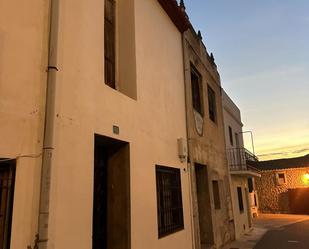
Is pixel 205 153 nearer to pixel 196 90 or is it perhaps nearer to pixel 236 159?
pixel 196 90

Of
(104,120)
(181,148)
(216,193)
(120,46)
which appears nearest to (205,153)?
(216,193)

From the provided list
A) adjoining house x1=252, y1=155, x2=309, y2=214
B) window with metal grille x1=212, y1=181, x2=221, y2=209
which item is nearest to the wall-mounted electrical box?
window with metal grille x1=212, y1=181, x2=221, y2=209

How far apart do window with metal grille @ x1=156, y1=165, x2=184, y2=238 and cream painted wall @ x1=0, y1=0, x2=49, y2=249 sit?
130 inches

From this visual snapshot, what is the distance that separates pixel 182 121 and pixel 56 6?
15.9 feet

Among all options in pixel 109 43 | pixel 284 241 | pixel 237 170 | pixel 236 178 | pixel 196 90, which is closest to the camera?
pixel 109 43

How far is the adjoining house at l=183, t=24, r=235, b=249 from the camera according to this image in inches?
349

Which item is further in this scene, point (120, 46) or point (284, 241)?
point (284, 241)

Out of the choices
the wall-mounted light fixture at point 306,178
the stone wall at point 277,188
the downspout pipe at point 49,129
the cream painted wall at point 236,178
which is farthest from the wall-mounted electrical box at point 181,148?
the wall-mounted light fixture at point 306,178

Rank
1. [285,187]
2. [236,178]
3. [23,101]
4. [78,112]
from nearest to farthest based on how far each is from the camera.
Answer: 1. [23,101]
2. [78,112]
3. [236,178]
4. [285,187]

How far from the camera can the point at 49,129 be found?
3680 mm

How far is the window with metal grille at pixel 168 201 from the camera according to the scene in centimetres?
640

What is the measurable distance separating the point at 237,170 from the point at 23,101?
12.4 meters

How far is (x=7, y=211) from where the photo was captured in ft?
10.7

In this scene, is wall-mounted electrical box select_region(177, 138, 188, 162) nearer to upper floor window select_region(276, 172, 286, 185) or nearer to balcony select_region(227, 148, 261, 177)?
balcony select_region(227, 148, 261, 177)
